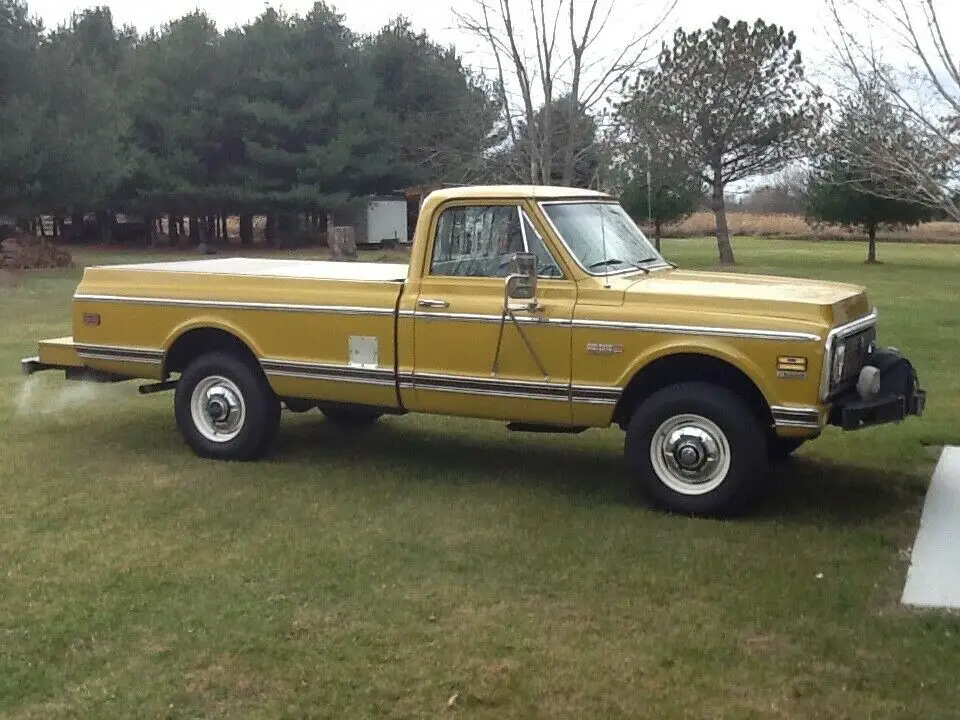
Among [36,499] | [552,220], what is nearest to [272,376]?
[36,499]

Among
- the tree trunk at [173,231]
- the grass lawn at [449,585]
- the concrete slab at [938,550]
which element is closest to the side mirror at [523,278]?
the grass lawn at [449,585]

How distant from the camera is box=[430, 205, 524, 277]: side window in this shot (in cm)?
718

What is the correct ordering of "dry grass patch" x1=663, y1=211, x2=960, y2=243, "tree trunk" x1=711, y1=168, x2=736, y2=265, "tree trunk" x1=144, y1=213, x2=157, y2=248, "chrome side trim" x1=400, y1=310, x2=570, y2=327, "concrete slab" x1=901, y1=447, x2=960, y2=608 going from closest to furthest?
"concrete slab" x1=901, y1=447, x2=960, y2=608, "chrome side trim" x1=400, y1=310, x2=570, y2=327, "tree trunk" x1=711, y1=168, x2=736, y2=265, "tree trunk" x1=144, y1=213, x2=157, y2=248, "dry grass patch" x1=663, y1=211, x2=960, y2=243

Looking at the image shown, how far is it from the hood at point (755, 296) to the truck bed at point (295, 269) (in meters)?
1.74

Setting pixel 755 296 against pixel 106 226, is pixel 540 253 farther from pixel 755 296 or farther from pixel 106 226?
Answer: pixel 106 226

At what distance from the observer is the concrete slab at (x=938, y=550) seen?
5395 millimetres

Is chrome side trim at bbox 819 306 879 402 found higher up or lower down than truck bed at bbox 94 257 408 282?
lower down

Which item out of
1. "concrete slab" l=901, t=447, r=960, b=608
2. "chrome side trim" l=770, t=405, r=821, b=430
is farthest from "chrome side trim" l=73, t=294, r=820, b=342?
"concrete slab" l=901, t=447, r=960, b=608

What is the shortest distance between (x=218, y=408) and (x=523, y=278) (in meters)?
2.58

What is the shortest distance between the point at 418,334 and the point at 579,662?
3.06 metres

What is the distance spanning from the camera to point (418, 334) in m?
7.29

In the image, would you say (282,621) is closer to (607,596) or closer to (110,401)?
(607,596)

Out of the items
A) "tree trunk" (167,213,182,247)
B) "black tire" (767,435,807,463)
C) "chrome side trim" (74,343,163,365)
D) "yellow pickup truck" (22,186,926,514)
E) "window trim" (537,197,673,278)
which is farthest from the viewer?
"tree trunk" (167,213,182,247)

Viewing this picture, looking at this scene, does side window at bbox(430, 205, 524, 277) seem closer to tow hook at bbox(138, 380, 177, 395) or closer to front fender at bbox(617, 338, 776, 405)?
front fender at bbox(617, 338, 776, 405)
